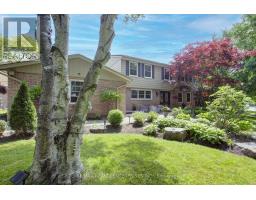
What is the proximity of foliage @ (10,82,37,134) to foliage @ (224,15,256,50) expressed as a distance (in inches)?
781

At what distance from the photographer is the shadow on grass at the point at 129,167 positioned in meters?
4.12

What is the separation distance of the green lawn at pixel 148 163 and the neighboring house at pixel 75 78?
5.27 metres

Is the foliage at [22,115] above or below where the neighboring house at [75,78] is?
below

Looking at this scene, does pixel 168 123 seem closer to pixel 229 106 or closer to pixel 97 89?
pixel 229 106

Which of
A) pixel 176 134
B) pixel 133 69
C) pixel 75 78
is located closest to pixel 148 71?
pixel 133 69

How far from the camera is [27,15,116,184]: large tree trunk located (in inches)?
151

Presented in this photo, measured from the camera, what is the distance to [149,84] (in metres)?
20.9

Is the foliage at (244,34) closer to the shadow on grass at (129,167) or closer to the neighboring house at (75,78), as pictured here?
the neighboring house at (75,78)

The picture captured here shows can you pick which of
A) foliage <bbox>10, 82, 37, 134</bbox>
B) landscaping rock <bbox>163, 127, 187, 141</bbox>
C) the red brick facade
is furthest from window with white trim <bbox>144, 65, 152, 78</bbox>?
foliage <bbox>10, 82, 37, 134</bbox>

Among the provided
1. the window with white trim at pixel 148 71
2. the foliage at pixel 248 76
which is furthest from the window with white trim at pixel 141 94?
the foliage at pixel 248 76

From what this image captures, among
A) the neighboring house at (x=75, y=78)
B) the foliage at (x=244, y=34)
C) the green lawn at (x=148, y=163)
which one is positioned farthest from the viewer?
the foliage at (x=244, y=34)

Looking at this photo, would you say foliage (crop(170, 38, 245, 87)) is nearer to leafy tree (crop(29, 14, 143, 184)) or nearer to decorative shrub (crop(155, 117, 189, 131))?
decorative shrub (crop(155, 117, 189, 131))
